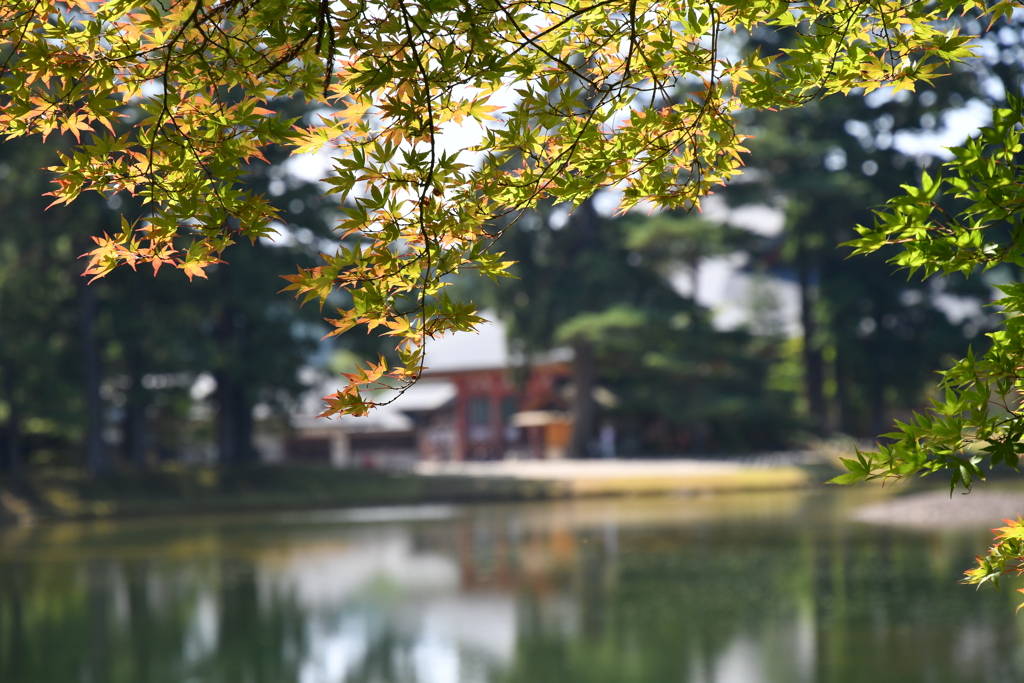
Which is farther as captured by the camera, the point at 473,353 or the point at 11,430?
the point at 473,353

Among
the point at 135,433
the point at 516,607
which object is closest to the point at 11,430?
the point at 135,433

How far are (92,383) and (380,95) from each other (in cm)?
2180

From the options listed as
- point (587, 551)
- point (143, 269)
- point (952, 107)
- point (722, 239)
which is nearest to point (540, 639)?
point (587, 551)

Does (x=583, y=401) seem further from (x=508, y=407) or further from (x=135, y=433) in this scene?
(x=135, y=433)

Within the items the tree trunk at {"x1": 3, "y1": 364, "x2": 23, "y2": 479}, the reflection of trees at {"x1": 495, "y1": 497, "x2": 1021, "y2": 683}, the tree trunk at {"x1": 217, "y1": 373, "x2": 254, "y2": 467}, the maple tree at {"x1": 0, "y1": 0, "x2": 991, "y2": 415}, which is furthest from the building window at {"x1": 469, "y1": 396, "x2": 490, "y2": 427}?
the maple tree at {"x1": 0, "y1": 0, "x2": 991, "y2": 415}

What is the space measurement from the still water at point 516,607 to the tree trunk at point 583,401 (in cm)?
1477

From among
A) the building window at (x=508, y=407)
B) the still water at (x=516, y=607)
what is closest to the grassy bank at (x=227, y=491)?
the still water at (x=516, y=607)

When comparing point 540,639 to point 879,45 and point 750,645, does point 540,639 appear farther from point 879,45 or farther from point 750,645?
point 879,45

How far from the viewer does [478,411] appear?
125 ft

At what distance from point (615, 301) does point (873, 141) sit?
868cm

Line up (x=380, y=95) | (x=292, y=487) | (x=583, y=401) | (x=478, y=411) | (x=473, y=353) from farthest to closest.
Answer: (x=473, y=353) → (x=478, y=411) → (x=583, y=401) → (x=292, y=487) → (x=380, y=95)

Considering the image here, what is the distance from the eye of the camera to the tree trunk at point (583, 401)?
1300 inches

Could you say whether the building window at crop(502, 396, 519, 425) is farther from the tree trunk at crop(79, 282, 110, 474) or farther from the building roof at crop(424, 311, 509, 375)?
the tree trunk at crop(79, 282, 110, 474)

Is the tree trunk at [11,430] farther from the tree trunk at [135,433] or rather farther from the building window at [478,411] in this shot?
the building window at [478,411]
